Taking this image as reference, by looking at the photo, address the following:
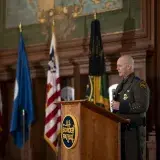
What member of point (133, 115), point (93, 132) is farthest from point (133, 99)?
point (93, 132)

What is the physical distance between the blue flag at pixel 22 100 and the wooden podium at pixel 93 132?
2.98 m

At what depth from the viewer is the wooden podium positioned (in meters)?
3.97

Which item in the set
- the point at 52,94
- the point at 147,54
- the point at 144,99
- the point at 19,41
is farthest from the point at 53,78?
the point at 144,99

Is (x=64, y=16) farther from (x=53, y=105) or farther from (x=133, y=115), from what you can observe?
(x=133, y=115)

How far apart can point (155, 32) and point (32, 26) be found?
250 cm

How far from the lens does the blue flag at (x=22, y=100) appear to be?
7078 mm

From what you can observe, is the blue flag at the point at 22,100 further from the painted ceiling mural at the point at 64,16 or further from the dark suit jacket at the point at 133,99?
the dark suit jacket at the point at 133,99

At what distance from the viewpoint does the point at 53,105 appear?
6672mm

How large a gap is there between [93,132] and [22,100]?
10.7 ft

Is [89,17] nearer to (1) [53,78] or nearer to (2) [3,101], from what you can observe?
(1) [53,78]

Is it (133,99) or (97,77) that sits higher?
(97,77)

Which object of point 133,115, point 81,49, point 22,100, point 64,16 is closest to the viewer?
point 133,115

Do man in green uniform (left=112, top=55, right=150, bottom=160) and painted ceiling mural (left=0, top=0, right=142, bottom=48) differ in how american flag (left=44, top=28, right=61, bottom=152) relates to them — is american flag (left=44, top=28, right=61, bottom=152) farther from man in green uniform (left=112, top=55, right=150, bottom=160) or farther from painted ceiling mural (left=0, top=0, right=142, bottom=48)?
man in green uniform (left=112, top=55, right=150, bottom=160)

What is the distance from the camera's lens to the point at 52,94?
6699 millimetres
